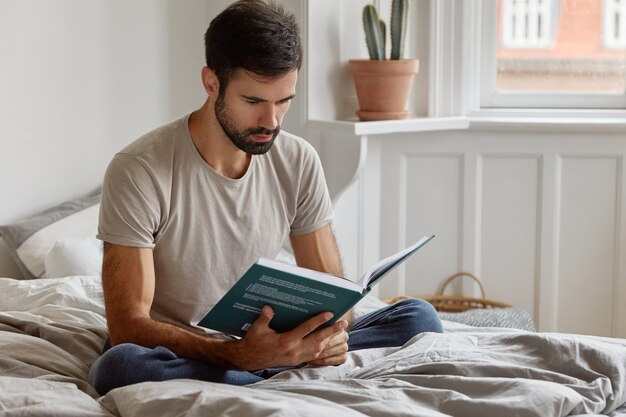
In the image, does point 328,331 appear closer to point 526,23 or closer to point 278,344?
point 278,344

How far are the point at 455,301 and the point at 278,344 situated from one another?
159cm

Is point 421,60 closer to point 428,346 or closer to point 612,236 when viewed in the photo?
point 612,236

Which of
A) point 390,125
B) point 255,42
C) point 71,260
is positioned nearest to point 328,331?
point 255,42

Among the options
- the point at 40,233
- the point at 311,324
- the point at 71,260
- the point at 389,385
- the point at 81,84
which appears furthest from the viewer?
the point at 81,84

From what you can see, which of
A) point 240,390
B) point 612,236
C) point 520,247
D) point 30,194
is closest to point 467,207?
point 520,247

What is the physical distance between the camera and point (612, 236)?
10.0ft

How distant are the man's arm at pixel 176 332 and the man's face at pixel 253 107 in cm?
27

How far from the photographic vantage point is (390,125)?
288 centimetres

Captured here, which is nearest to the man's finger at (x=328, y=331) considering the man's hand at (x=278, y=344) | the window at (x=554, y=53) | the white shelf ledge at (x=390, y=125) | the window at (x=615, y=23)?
the man's hand at (x=278, y=344)

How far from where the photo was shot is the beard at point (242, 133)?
1.81 metres

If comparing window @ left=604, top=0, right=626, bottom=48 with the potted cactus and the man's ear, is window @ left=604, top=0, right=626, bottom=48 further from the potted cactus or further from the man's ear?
the man's ear

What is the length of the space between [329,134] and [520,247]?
712mm

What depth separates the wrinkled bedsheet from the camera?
1.35 meters

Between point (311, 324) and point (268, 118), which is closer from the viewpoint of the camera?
point (311, 324)
